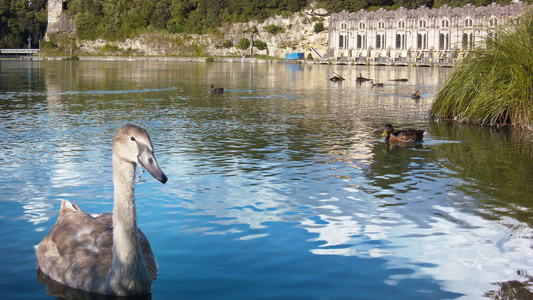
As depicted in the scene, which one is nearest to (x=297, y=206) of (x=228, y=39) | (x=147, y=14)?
(x=228, y=39)

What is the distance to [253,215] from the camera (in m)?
8.66

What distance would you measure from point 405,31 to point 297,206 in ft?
320

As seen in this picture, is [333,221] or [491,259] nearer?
[491,259]

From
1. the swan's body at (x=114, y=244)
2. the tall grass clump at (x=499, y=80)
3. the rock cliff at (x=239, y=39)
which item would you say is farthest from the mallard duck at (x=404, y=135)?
the rock cliff at (x=239, y=39)

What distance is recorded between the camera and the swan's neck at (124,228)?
17.6 feet

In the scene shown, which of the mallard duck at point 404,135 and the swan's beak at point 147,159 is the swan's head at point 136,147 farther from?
the mallard duck at point 404,135

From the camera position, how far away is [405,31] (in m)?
101

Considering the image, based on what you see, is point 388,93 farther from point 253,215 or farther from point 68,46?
point 68,46

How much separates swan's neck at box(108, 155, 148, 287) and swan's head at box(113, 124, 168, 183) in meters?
0.13

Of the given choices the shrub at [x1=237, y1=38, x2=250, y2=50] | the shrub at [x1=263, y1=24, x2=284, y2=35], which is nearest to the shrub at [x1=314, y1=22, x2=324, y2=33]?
the shrub at [x1=263, y1=24, x2=284, y2=35]

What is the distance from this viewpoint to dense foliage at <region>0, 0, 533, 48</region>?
409 ft

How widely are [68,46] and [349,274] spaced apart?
158110 mm

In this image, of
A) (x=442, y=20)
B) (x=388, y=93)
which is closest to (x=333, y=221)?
(x=388, y=93)

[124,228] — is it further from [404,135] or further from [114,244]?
[404,135]
